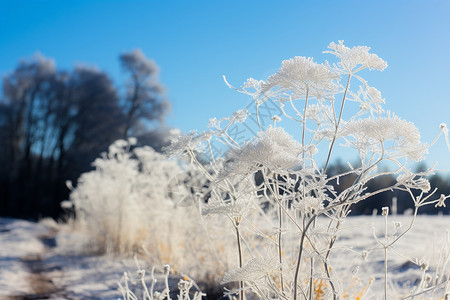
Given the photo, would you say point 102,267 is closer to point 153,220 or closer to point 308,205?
point 153,220

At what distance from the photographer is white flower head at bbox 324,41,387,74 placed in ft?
3.68

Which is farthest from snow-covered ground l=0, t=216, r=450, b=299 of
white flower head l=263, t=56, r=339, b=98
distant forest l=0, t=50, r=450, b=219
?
distant forest l=0, t=50, r=450, b=219

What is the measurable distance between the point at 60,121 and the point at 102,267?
11.9 m

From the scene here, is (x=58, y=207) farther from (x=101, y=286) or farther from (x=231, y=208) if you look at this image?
(x=231, y=208)

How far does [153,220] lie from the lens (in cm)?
407

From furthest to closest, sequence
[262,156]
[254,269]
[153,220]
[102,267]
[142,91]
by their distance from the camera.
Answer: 1. [142,91]
2. [153,220]
3. [102,267]
4. [254,269]
5. [262,156]

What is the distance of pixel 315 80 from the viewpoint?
43.4 inches

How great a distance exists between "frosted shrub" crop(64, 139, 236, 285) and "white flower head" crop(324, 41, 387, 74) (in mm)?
1813

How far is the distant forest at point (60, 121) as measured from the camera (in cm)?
1402

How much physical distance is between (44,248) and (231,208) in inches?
209

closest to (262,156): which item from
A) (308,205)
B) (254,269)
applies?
(308,205)

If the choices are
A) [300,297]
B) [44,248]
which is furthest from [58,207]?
[300,297]

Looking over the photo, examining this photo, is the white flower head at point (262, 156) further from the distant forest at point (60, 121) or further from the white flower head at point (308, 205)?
the distant forest at point (60, 121)

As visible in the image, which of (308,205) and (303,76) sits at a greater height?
(303,76)
